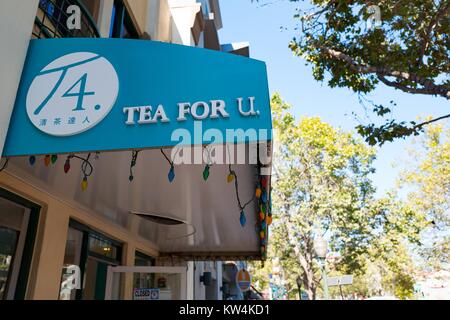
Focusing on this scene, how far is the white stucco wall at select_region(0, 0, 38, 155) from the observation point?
2.39 m

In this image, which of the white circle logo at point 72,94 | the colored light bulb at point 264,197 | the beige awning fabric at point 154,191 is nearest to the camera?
the white circle logo at point 72,94

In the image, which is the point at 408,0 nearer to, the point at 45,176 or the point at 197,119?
the point at 197,119

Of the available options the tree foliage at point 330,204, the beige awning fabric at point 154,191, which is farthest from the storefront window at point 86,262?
the tree foliage at point 330,204

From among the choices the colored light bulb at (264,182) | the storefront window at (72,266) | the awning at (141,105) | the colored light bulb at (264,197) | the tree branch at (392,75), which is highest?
the tree branch at (392,75)

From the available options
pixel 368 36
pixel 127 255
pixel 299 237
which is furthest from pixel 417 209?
pixel 127 255

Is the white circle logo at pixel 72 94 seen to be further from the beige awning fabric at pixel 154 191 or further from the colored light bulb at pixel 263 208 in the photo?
the colored light bulb at pixel 263 208

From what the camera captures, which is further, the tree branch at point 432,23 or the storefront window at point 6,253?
the tree branch at point 432,23

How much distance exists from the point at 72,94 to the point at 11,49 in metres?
0.57

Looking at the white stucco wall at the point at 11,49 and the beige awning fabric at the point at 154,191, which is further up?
the white stucco wall at the point at 11,49

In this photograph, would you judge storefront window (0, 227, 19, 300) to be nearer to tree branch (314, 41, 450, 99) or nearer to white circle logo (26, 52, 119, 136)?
white circle logo (26, 52, 119, 136)

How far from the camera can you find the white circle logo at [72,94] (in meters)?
2.36

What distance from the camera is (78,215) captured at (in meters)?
5.02
